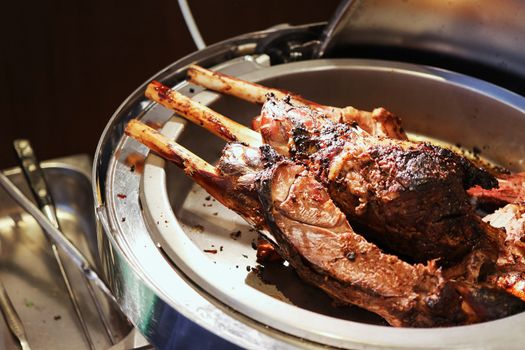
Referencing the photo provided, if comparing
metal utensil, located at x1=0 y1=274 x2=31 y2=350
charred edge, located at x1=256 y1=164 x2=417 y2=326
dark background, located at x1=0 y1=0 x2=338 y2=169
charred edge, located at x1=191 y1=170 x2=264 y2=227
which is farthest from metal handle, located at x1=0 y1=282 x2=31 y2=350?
dark background, located at x1=0 y1=0 x2=338 y2=169

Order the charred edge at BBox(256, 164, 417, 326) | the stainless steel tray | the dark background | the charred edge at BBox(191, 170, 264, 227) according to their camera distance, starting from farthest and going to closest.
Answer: the dark background, the stainless steel tray, the charred edge at BBox(191, 170, 264, 227), the charred edge at BBox(256, 164, 417, 326)

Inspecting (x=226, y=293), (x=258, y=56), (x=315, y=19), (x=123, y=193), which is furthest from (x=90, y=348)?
(x=315, y=19)

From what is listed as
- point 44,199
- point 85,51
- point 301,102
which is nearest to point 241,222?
point 301,102

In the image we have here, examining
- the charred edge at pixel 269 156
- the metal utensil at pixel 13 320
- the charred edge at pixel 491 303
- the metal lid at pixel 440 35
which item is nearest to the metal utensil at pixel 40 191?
the metal utensil at pixel 13 320

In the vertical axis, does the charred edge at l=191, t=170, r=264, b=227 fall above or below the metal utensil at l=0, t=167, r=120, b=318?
above

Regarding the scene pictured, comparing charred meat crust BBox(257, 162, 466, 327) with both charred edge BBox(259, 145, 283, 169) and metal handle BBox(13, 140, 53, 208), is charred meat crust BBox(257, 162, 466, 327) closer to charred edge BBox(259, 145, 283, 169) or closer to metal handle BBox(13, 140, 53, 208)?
charred edge BBox(259, 145, 283, 169)

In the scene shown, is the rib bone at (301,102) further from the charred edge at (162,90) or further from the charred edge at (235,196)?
the charred edge at (235,196)
